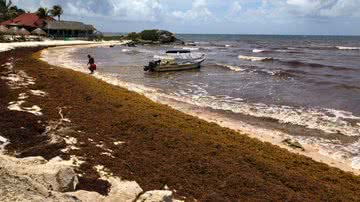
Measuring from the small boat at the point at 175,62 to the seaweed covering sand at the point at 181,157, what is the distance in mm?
21243

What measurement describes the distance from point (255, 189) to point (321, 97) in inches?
640

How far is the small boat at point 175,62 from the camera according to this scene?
35438 millimetres

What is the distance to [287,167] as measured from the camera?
10.2 metres

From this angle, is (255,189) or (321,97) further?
(321,97)

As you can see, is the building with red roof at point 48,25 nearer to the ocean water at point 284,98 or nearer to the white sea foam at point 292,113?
the ocean water at point 284,98

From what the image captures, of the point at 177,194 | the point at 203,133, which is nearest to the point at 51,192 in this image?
the point at 177,194

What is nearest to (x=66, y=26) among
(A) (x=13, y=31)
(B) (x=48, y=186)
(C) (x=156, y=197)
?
(A) (x=13, y=31)

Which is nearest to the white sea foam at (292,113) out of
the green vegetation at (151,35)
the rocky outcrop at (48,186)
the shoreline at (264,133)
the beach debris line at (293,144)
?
the shoreline at (264,133)

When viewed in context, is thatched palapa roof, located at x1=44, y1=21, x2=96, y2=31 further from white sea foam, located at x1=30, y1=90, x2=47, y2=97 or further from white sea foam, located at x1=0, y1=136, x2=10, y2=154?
white sea foam, located at x1=0, y1=136, x2=10, y2=154

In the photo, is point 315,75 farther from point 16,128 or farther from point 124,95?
point 16,128

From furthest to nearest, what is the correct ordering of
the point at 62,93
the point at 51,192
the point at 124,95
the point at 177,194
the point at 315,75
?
the point at 315,75, the point at 124,95, the point at 62,93, the point at 177,194, the point at 51,192

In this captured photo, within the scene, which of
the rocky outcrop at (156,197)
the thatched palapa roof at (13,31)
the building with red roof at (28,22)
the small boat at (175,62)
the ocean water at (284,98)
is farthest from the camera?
the building with red roof at (28,22)

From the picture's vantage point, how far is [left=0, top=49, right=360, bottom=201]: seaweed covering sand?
8539 mm

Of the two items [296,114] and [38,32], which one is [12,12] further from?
[296,114]
